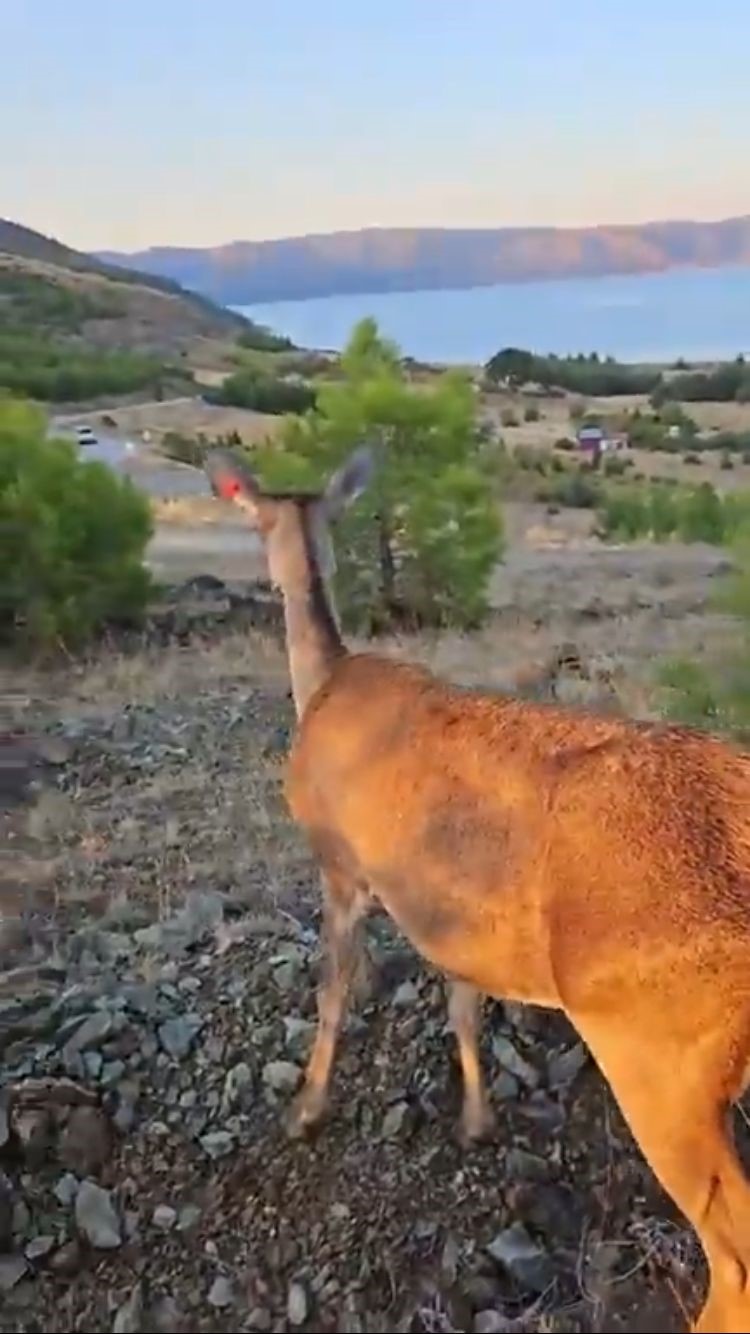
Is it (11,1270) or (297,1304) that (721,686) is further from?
(297,1304)

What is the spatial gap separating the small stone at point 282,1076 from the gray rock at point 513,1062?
729 millimetres

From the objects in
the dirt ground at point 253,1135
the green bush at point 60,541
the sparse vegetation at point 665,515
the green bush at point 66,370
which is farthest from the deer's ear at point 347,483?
the green bush at point 66,370

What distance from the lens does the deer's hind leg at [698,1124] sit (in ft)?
13.2

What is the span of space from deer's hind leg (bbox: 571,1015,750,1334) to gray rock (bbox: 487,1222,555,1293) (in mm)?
806

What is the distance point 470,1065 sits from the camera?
5801 mm

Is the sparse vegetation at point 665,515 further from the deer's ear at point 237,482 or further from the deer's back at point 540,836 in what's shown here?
the deer's back at point 540,836

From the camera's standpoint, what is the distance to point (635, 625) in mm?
18734

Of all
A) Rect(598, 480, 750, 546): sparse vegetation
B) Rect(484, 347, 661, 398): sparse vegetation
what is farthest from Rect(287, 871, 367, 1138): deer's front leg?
Rect(484, 347, 661, 398): sparse vegetation

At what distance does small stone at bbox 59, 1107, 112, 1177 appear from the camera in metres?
5.64

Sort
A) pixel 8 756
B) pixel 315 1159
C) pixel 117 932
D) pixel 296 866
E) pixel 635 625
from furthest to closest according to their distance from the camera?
pixel 635 625, pixel 8 756, pixel 296 866, pixel 117 932, pixel 315 1159

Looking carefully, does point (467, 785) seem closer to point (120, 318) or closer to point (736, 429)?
point (736, 429)

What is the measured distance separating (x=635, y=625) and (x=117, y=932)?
11.6 m

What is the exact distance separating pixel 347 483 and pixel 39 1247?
3.03 meters

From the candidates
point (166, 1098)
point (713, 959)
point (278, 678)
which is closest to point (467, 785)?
point (713, 959)
